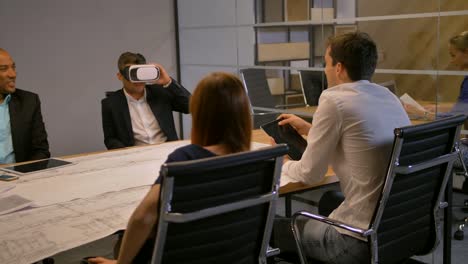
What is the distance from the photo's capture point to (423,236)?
6.66 ft

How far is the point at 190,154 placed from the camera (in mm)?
1484

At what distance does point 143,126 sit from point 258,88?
1.87 m

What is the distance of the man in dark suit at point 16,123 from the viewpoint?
2.97m

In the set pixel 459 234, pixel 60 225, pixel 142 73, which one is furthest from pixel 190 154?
pixel 459 234

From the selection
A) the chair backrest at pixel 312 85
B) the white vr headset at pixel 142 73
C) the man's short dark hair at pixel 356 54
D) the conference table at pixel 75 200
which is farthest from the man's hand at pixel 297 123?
the chair backrest at pixel 312 85

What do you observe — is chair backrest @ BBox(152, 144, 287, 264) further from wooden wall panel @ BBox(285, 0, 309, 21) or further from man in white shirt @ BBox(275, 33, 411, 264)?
wooden wall panel @ BBox(285, 0, 309, 21)

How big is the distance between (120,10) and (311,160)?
4.06 metres

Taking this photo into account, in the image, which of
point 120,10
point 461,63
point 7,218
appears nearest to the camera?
point 7,218

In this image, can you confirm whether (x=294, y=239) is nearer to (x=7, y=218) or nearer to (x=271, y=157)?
(x=271, y=157)

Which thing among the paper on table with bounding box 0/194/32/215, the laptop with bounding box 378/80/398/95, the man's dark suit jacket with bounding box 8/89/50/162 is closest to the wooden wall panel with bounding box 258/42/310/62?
the laptop with bounding box 378/80/398/95

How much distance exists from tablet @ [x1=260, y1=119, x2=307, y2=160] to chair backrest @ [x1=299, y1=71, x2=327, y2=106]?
7.61ft

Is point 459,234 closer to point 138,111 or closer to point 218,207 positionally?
point 138,111

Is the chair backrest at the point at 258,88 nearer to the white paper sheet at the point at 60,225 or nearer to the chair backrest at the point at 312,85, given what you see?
the chair backrest at the point at 312,85

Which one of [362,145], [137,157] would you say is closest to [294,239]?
[362,145]
